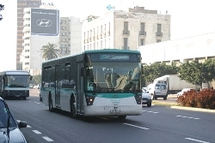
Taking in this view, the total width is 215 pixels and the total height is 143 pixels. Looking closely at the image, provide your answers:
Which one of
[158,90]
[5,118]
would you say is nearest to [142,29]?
[158,90]

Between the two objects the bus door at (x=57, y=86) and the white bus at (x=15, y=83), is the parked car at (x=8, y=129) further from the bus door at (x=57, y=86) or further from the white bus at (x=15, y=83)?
the white bus at (x=15, y=83)

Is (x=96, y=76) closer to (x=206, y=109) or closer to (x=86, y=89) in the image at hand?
(x=86, y=89)

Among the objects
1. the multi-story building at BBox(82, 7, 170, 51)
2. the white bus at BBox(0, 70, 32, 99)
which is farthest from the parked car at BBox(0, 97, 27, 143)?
the multi-story building at BBox(82, 7, 170, 51)

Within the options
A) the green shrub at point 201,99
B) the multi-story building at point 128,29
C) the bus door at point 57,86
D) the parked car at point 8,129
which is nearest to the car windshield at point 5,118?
the parked car at point 8,129

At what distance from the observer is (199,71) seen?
→ 194 ft

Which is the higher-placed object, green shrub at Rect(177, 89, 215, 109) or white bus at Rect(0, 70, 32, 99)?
white bus at Rect(0, 70, 32, 99)

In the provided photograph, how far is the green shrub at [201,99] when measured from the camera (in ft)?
97.9

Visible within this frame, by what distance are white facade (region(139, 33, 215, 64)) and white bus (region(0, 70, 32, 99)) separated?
28.9 m

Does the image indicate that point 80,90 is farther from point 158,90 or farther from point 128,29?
point 128,29

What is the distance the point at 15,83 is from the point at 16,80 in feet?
0.99

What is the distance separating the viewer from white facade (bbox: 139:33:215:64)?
63875mm

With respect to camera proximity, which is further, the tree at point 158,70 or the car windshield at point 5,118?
the tree at point 158,70

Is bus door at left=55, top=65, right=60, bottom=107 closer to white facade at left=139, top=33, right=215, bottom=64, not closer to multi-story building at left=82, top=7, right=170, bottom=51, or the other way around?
white facade at left=139, top=33, right=215, bottom=64

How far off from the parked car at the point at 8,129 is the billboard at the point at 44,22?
15408 cm
